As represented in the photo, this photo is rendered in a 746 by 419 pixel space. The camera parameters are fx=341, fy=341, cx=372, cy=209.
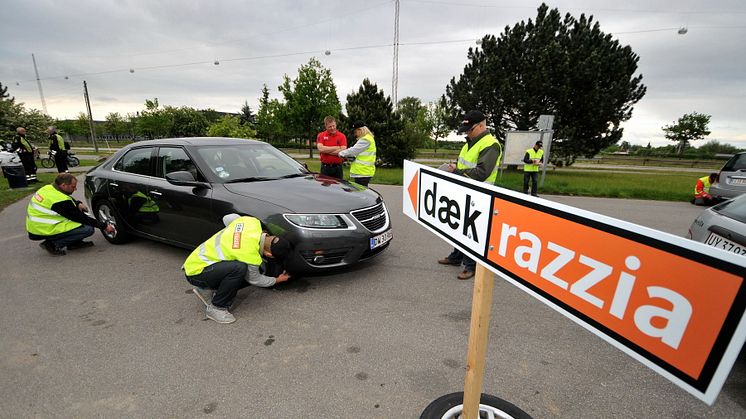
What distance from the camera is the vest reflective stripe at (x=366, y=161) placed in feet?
19.3

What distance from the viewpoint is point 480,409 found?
1.96 m

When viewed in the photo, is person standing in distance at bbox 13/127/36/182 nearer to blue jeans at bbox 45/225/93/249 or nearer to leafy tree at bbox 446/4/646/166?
blue jeans at bbox 45/225/93/249

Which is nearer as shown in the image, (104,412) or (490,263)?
(490,263)

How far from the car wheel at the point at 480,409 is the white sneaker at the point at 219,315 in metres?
1.91

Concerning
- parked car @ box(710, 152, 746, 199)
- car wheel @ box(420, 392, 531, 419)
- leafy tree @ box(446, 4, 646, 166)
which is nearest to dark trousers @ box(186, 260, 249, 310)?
car wheel @ box(420, 392, 531, 419)

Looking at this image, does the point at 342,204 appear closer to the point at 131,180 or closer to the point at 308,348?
the point at 308,348

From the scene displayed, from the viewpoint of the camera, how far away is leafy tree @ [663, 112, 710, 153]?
60.9m

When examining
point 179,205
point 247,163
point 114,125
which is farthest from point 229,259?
point 114,125

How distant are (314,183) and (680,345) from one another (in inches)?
148

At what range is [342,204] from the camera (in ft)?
12.1

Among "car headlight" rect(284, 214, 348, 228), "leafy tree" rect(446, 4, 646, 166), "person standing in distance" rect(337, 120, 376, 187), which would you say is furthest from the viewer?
"leafy tree" rect(446, 4, 646, 166)

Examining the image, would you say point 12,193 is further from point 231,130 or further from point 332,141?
point 231,130

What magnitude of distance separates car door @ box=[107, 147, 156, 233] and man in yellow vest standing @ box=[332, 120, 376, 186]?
2882 mm

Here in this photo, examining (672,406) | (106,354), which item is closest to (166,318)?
(106,354)
